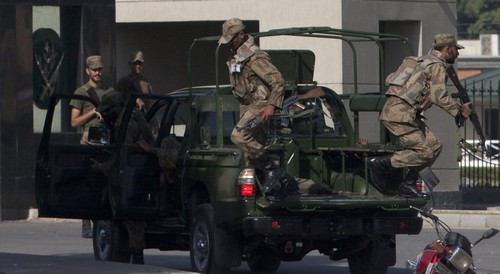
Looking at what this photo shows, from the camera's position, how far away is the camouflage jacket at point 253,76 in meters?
11.8

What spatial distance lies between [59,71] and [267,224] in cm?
905

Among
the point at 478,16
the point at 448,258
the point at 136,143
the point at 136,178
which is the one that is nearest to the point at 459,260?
the point at 448,258

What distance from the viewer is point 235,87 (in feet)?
39.1

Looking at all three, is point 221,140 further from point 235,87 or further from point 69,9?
point 69,9

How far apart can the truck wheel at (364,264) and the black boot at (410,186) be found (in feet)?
2.49

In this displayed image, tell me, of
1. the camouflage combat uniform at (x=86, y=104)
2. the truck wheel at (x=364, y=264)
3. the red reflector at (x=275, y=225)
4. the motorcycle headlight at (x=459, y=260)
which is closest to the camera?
the motorcycle headlight at (x=459, y=260)

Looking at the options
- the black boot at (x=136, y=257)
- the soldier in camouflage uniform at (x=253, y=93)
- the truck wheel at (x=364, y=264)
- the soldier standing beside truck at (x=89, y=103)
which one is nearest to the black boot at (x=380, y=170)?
the truck wheel at (x=364, y=264)

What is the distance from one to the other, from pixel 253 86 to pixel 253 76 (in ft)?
0.27

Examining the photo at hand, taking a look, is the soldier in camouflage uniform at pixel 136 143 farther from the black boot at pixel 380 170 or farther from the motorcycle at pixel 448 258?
the motorcycle at pixel 448 258

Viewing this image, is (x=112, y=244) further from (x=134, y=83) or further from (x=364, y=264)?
(x=134, y=83)

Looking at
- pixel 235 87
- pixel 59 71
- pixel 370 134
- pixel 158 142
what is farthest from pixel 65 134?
pixel 235 87

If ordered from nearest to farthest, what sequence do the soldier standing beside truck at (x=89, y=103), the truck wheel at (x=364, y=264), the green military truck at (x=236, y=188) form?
the green military truck at (x=236, y=188), the truck wheel at (x=364, y=264), the soldier standing beside truck at (x=89, y=103)

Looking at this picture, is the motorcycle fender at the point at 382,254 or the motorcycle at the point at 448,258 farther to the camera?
the motorcycle fender at the point at 382,254

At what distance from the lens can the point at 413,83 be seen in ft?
39.1
